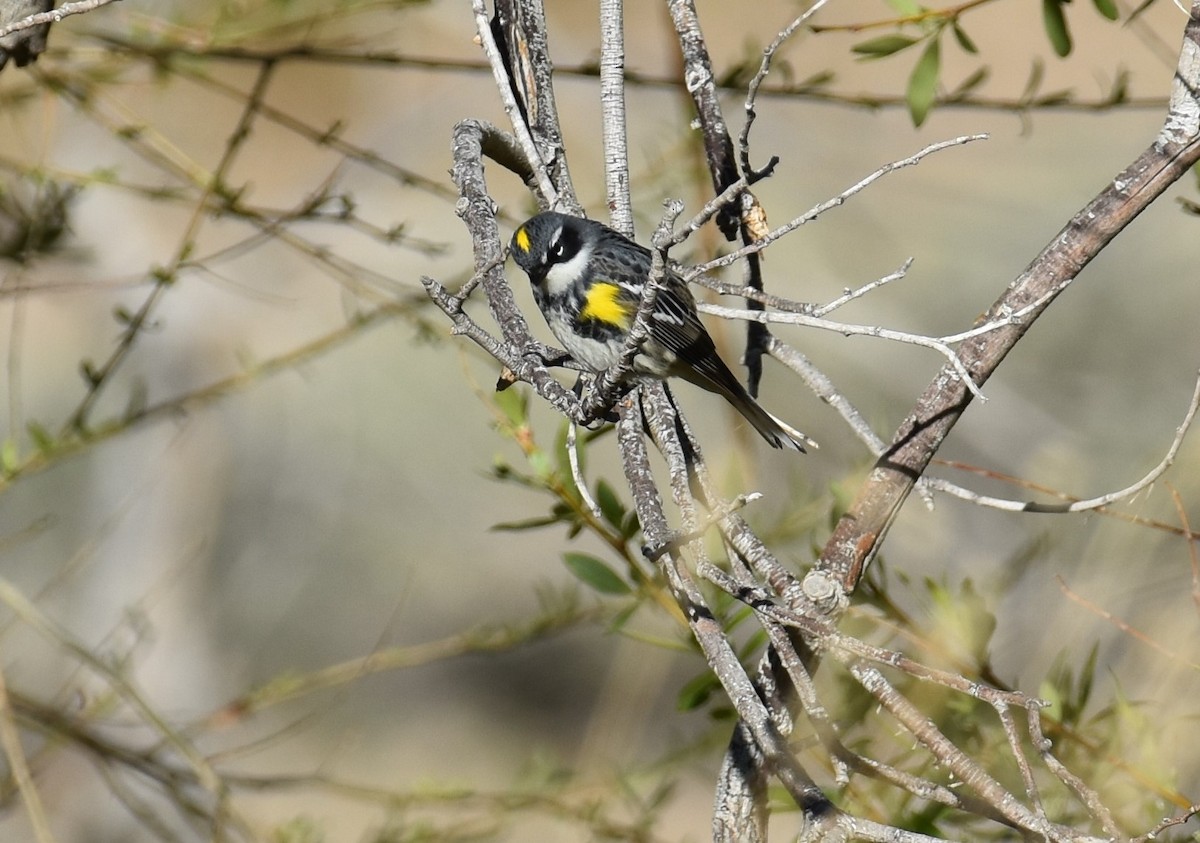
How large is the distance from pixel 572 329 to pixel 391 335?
5049 millimetres

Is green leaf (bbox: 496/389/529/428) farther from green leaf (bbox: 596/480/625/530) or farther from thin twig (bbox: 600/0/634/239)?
thin twig (bbox: 600/0/634/239)

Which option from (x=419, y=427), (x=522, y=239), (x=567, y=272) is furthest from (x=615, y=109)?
(x=419, y=427)

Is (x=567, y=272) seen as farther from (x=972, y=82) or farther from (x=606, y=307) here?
(x=972, y=82)

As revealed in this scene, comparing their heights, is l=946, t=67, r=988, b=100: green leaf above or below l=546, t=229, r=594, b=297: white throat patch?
above

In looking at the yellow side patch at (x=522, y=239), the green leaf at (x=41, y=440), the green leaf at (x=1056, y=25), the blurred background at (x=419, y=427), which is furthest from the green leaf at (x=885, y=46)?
the blurred background at (x=419, y=427)

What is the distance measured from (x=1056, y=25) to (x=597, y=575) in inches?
50.5

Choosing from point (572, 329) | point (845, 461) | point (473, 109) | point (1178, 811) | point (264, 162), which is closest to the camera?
point (1178, 811)

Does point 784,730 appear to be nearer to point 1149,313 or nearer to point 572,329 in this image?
point 572,329

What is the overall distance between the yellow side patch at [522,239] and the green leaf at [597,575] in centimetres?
64

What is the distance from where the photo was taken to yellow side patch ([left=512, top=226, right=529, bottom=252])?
2318mm

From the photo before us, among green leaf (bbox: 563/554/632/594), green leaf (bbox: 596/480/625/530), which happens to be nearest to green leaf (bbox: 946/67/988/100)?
green leaf (bbox: 596/480/625/530)

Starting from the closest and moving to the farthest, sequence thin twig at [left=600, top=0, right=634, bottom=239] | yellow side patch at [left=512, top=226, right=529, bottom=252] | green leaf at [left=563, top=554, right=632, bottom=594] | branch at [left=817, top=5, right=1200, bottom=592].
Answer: branch at [left=817, top=5, right=1200, bottom=592]
thin twig at [left=600, top=0, right=634, bottom=239]
green leaf at [left=563, top=554, right=632, bottom=594]
yellow side patch at [left=512, top=226, right=529, bottom=252]

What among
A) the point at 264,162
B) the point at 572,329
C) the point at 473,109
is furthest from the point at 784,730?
the point at 264,162

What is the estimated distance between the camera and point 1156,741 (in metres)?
2.05
